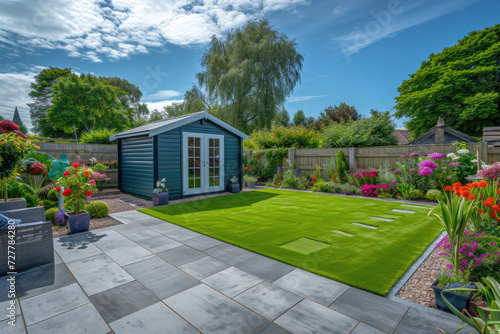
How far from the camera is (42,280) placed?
2.44 m

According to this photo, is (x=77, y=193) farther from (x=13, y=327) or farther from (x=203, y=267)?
(x=203, y=267)

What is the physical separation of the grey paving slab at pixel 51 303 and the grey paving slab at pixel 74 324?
81mm

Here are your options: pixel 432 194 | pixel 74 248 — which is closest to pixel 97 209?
pixel 74 248

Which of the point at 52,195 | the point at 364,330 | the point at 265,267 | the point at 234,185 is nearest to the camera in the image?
the point at 364,330

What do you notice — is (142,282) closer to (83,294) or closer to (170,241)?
(83,294)

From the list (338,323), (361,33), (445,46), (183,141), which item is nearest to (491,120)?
(445,46)

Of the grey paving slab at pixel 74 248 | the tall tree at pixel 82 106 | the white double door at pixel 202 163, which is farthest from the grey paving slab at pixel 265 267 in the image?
the tall tree at pixel 82 106

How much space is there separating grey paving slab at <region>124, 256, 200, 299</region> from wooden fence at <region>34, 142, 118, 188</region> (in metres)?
7.40

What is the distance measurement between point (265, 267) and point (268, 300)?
0.64 meters

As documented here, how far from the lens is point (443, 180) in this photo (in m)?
6.62

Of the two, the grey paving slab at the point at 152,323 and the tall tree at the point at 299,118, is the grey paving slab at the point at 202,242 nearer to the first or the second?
the grey paving slab at the point at 152,323

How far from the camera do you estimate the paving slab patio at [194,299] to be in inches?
68.3

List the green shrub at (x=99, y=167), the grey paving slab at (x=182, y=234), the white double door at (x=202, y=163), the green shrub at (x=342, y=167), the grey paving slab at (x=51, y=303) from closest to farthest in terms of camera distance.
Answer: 1. the grey paving slab at (x=51, y=303)
2. the grey paving slab at (x=182, y=234)
3. the white double door at (x=202, y=163)
4. the green shrub at (x=99, y=167)
5. the green shrub at (x=342, y=167)

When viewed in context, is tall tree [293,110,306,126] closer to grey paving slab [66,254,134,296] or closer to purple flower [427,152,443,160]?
purple flower [427,152,443,160]
